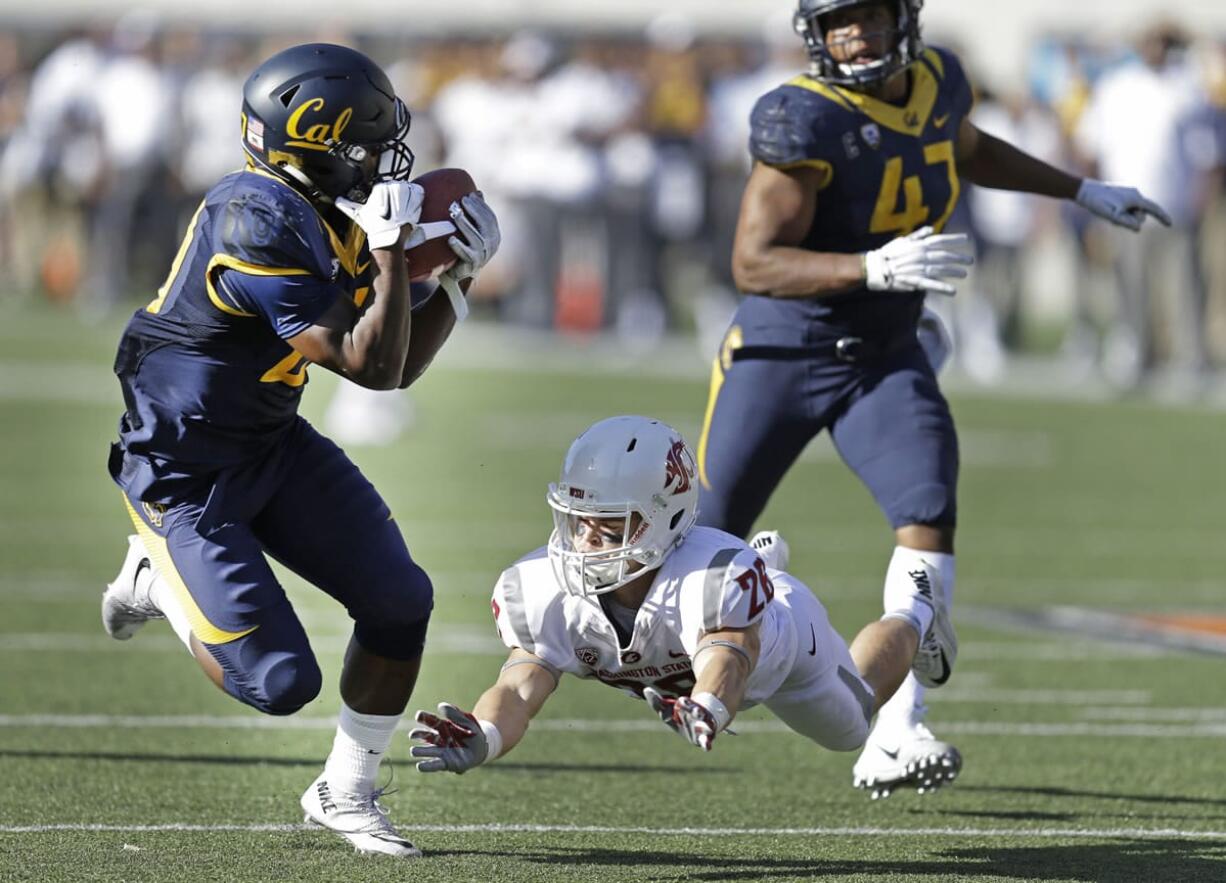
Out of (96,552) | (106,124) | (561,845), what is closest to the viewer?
(561,845)

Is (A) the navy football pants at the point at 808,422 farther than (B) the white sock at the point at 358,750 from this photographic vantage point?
Yes

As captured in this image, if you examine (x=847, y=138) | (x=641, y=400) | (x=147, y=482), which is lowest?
(x=641, y=400)

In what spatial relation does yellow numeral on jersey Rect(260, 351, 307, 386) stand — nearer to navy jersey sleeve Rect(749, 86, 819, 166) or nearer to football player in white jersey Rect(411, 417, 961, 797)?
football player in white jersey Rect(411, 417, 961, 797)

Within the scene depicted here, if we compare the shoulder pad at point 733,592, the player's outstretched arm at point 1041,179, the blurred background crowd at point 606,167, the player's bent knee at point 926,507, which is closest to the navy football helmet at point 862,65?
the player's outstretched arm at point 1041,179

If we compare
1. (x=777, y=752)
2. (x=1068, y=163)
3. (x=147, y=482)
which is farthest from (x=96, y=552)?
(x=1068, y=163)

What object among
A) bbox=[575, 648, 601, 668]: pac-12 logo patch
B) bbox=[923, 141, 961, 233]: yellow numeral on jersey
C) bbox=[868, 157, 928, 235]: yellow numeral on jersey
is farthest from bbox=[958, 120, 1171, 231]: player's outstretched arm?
bbox=[575, 648, 601, 668]: pac-12 logo patch

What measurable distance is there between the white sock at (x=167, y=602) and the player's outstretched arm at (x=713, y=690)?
1.11 m

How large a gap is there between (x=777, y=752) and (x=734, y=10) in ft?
78.2

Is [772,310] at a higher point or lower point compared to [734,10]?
higher

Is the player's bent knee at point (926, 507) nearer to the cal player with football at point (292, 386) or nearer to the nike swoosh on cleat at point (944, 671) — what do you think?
the nike swoosh on cleat at point (944, 671)

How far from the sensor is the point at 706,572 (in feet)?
16.0

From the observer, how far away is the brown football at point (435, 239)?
5.02 meters

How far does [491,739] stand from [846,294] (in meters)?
1.94

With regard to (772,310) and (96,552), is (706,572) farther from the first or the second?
(96,552)
